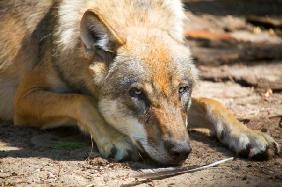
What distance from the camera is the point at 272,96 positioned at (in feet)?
25.4

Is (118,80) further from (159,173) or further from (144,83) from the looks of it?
(159,173)

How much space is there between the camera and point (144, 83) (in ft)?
17.5

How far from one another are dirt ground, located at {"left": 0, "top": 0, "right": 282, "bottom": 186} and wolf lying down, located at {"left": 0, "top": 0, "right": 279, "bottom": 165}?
0.16 m

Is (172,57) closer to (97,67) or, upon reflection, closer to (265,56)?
(97,67)

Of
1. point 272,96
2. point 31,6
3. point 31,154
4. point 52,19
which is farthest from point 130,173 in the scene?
point 272,96

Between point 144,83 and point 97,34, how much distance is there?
61 cm

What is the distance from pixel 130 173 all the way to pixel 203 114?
1.49 m

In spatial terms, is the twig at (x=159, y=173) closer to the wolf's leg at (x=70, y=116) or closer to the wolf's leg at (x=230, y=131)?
the wolf's leg at (x=70, y=116)

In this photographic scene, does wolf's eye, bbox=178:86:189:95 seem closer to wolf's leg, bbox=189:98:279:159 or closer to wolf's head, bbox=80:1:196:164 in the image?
wolf's head, bbox=80:1:196:164

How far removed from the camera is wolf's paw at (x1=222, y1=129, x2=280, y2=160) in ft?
18.1

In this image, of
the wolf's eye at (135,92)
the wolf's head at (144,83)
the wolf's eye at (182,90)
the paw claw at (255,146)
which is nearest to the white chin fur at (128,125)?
the wolf's head at (144,83)

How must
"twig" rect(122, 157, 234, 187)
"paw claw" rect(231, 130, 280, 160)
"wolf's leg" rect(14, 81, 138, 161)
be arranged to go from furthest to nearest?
"paw claw" rect(231, 130, 280, 160) → "wolf's leg" rect(14, 81, 138, 161) → "twig" rect(122, 157, 234, 187)

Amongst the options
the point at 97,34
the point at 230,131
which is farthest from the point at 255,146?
the point at 97,34

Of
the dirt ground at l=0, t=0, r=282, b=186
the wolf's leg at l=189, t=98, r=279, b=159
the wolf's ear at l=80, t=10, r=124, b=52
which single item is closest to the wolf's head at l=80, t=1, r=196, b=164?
the wolf's ear at l=80, t=10, r=124, b=52
